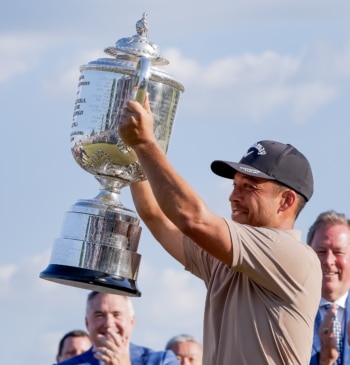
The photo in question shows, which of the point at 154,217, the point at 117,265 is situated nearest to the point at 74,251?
the point at 117,265

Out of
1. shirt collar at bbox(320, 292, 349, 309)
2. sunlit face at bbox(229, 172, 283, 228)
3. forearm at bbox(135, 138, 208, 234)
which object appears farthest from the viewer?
shirt collar at bbox(320, 292, 349, 309)

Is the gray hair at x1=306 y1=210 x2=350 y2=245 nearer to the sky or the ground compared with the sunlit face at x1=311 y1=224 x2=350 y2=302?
nearer to the sky

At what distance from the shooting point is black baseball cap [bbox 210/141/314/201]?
6574 millimetres

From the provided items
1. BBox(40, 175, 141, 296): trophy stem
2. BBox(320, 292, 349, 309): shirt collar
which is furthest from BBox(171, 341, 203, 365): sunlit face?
BBox(40, 175, 141, 296): trophy stem

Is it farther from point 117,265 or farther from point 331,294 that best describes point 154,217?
point 331,294

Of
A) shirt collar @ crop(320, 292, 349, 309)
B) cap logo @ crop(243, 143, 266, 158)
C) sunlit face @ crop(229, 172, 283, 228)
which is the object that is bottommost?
shirt collar @ crop(320, 292, 349, 309)

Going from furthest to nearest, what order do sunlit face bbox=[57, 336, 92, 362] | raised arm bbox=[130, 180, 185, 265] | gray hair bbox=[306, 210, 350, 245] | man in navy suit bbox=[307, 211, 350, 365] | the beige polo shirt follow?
sunlit face bbox=[57, 336, 92, 362] < gray hair bbox=[306, 210, 350, 245] < man in navy suit bbox=[307, 211, 350, 365] < raised arm bbox=[130, 180, 185, 265] < the beige polo shirt

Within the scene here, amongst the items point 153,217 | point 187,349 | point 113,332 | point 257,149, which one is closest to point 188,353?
point 187,349

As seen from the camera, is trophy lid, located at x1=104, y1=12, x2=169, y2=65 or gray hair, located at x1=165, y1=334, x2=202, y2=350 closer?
trophy lid, located at x1=104, y1=12, x2=169, y2=65

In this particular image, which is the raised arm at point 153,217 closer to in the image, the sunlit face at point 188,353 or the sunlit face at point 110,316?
the sunlit face at point 110,316

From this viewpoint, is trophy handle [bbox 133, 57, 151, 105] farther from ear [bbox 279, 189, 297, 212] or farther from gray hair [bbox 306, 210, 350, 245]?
gray hair [bbox 306, 210, 350, 245]

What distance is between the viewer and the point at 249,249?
617cm

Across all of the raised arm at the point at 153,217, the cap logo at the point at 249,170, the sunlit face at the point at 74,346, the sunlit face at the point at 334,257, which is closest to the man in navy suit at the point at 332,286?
the sunlit face at the point at 334,257

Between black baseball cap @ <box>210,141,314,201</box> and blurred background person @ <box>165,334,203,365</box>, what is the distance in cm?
460
